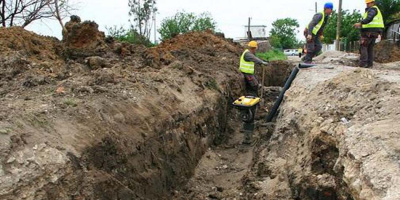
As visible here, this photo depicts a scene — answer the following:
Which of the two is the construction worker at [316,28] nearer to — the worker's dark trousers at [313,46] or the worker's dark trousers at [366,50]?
the worker's dark trousers at [313,46]

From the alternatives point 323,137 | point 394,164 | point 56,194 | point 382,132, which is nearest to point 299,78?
point 323,137

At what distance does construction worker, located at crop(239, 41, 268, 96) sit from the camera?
11178 mm

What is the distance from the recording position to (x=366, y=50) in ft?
34.5

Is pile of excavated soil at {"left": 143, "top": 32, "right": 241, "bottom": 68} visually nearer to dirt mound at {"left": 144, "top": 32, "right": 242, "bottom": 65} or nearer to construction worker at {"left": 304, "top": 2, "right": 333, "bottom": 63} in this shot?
dirt mound at {"left": 144, "top": 32, "right": 242, "bottom": 65}

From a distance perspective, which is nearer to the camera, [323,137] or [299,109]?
[323,137]

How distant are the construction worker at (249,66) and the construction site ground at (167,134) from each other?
5.54 feet

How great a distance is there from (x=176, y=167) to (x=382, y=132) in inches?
139

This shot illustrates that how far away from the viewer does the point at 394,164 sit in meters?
3.46

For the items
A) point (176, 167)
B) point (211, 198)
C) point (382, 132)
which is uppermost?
point (382, 132)

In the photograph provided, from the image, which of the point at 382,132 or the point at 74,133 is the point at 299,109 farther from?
the point at 74,133

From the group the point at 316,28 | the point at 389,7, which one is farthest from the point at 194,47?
the point at 389,7

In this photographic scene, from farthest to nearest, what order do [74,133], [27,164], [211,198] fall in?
[211,198] → [74,133] → [27,164]

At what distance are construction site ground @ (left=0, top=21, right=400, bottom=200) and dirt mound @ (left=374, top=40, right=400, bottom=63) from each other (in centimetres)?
1079

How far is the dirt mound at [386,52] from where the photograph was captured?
60.8 feet
